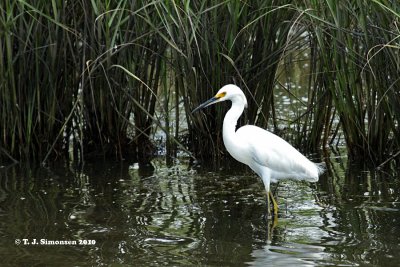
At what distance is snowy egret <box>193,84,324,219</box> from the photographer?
6785 mm

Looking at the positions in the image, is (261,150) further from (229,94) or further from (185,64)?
(185,64)

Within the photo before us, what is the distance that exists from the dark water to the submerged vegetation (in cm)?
34

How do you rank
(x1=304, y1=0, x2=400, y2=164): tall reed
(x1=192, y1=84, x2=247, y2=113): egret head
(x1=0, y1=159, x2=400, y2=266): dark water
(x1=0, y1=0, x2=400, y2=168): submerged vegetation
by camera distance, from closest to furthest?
1. (x1=0, y1=159, x2=400, y2=266): dark water
2. (x1=192, y1=84, x2=247, y2=113): egret head
3. (x1=304, y1=0, x2=400, y2=164): tall reed
4. (x1=0, y1=0, x2=400, y2=168): submerged vegetation

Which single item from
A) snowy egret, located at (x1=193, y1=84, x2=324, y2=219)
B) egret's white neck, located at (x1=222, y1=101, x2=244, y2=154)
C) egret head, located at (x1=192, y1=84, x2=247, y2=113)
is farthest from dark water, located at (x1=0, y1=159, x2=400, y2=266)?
egret head, located at (x1=192, y1=84, x2=247, y2=113)

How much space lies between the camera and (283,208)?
267 inches

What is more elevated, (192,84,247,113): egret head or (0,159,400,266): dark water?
(192,84,247,113): egret head

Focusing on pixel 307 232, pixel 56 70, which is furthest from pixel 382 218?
pixel 56 70

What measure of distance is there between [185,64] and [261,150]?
1070 mm

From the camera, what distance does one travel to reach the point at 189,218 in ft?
21.2

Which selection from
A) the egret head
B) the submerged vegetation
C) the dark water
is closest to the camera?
the dark water

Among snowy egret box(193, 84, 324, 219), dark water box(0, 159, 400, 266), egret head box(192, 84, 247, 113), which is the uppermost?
egret head box(192, 84, 247, 113)

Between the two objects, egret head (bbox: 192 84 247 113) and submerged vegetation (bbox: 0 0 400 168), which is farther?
submerged vegetation (bbox: 0 0 400 168)

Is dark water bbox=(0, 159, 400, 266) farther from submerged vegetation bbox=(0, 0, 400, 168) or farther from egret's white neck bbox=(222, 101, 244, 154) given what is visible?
egret's white neck bbox=(222, 101, 244, 154)

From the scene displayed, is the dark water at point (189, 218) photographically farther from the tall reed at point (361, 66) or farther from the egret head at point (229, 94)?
the egret head at point (229, 94)
